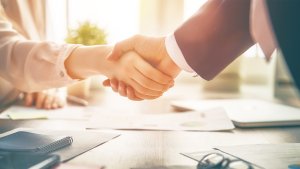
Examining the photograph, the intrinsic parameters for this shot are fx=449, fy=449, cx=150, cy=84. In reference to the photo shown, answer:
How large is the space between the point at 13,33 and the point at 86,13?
2.88ft

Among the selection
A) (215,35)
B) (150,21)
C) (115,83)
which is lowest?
(115,83)

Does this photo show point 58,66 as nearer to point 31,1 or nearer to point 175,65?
point 175,65

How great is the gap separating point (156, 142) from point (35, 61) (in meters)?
0.48

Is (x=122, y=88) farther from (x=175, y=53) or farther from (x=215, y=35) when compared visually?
Answer: (x=215, y=35)

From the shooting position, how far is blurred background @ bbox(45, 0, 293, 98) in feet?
6.66

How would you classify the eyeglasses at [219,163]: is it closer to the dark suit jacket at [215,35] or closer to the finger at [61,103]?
the dark suit jacket at [215,35]

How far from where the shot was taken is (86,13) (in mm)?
2121

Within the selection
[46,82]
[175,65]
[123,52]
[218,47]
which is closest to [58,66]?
[46,82]

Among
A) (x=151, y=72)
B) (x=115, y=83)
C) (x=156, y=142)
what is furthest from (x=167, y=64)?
(x=156, y=142)

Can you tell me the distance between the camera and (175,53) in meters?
1.06

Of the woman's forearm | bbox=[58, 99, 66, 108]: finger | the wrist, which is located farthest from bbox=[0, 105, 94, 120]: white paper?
the wrist

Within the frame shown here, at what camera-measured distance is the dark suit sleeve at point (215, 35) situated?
0.97 meters

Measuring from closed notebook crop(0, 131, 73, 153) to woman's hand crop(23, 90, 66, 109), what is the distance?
51cm

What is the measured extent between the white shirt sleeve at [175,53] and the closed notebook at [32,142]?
13.3 inches
